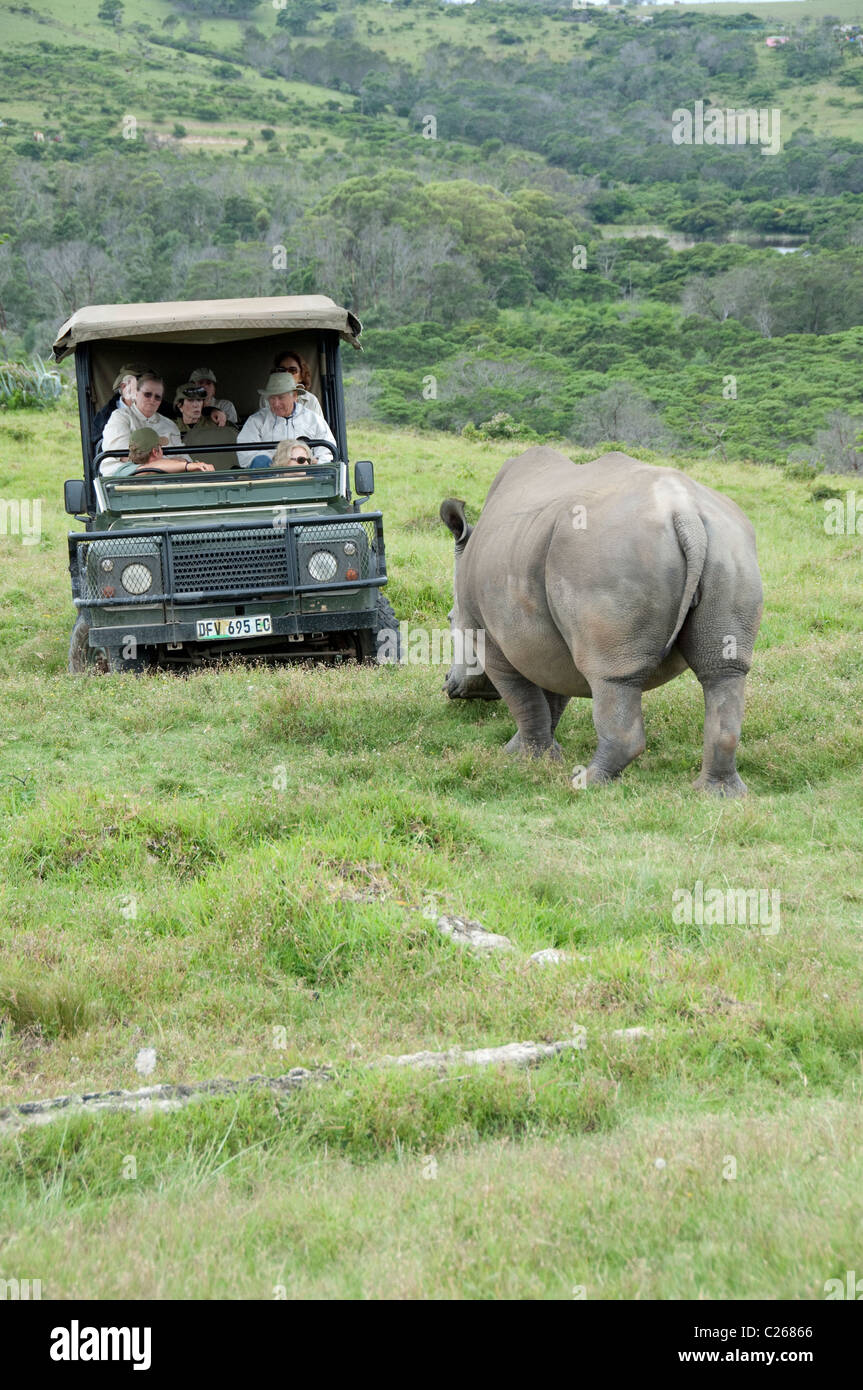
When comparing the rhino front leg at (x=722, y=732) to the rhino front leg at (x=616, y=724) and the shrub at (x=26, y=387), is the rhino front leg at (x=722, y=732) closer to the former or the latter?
the rhino front leg at (x=616, y=724)

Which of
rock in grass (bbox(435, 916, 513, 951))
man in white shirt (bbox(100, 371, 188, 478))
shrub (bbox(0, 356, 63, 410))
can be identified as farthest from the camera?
shrub (bbox(0, 356, 63, 410))

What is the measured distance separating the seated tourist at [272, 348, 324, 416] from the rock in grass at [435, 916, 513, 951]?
266 inches

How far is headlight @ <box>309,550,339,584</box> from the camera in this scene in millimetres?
9516

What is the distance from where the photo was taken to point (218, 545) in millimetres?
9438

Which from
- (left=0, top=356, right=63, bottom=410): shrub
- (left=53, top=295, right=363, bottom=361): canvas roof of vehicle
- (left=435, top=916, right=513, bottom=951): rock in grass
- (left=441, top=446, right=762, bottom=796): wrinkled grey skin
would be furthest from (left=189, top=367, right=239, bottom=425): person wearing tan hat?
(left=0, top=356, right=63, bottom=410): shrub

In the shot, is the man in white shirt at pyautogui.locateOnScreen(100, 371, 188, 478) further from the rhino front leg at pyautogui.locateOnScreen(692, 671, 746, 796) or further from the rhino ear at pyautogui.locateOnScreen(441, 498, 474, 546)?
the rhino front leg at pyautogui.locateOnScreen(692, 671, 746, 796)

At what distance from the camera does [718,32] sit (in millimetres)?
135875

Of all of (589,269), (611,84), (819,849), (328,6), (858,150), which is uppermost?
(328,6)

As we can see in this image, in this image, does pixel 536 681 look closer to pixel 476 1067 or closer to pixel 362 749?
pixel 362 749

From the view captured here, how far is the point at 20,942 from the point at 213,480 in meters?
5.97

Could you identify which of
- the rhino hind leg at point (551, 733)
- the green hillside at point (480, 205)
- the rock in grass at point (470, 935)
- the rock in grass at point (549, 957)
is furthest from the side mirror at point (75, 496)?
the green hillside at point (480, 205)

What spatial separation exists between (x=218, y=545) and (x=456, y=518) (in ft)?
5.94

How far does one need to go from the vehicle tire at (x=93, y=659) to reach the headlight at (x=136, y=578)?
42cm

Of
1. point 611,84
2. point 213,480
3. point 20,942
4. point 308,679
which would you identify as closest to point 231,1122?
point 20,942
